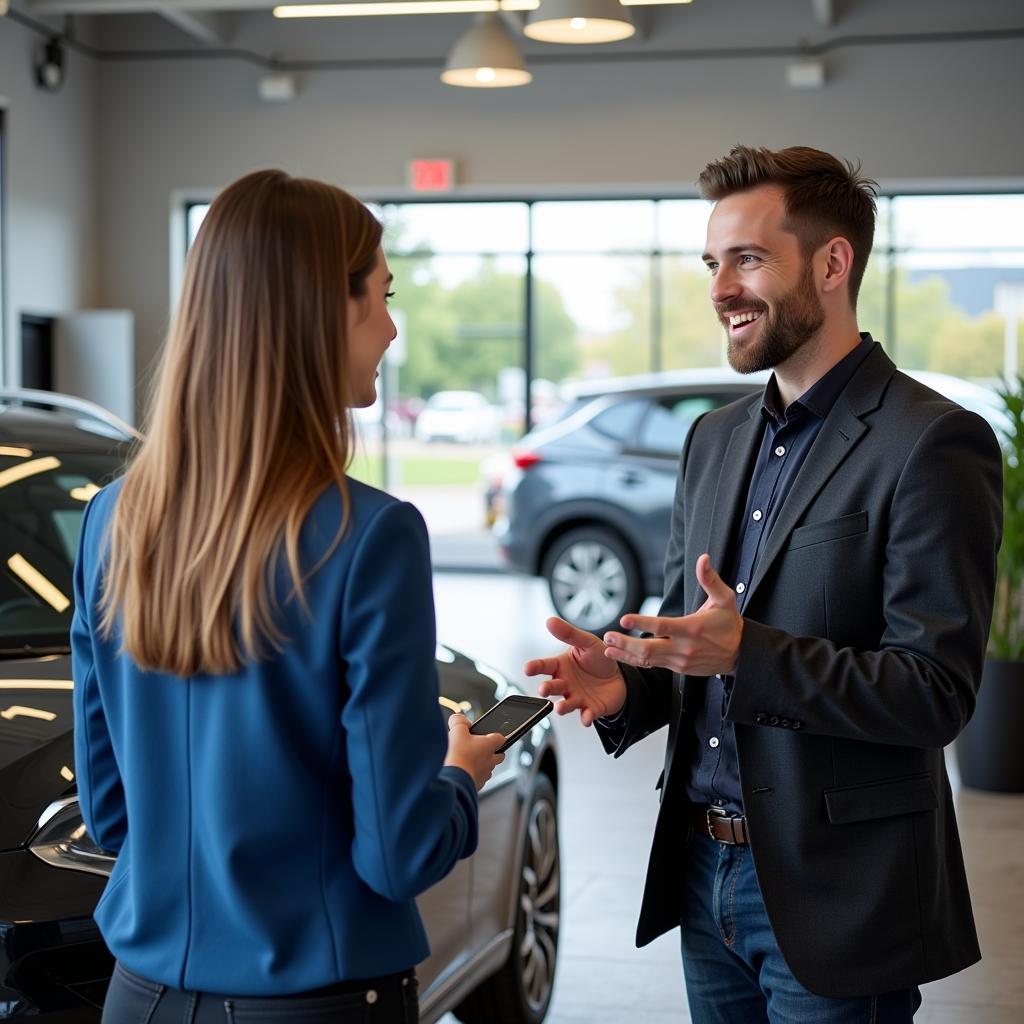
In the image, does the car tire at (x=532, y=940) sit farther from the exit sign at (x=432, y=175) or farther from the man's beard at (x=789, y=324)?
the exit sign at (x=432, y=175)

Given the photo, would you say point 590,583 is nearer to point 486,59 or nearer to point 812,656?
point 486,59

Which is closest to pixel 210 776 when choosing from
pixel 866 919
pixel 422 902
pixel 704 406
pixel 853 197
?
pixel 866 919

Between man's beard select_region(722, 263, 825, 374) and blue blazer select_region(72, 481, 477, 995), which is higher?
man's beard select_region(722, 263, 825, 374)

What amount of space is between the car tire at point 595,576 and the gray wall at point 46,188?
15.8 feet

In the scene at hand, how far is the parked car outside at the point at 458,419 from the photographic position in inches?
546

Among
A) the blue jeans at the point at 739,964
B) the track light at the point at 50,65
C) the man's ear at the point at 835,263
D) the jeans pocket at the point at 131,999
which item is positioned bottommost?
the blue jeans at the point at 739,964

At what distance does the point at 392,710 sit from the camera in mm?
1525

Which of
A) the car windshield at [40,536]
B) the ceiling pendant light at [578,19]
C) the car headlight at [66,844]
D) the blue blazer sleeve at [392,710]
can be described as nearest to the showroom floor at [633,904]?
the car windshield at [40,536]

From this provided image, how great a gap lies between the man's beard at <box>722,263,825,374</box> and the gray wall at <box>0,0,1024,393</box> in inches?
401

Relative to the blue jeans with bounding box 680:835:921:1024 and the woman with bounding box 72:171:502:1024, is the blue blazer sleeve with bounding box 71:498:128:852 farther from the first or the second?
the blue jeans with bounding box 680:835:921:1024

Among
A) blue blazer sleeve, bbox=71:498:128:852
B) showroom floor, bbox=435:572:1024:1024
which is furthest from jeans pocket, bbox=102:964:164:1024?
showroom floor, bbox=435:572:1024:1024

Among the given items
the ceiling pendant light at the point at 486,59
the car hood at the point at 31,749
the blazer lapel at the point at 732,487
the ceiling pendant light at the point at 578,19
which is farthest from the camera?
the ceiling pendant light at the point at 486,59

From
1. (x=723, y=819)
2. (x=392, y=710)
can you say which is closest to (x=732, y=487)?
(x=723, y=819)

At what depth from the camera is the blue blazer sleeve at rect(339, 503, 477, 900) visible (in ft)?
5.00
